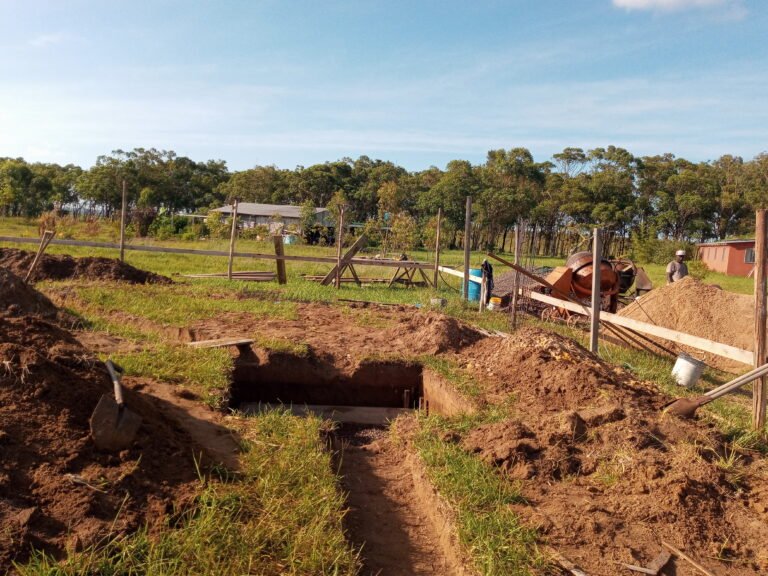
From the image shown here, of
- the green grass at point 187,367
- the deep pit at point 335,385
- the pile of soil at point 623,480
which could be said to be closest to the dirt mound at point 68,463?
the green grass at point 187,367

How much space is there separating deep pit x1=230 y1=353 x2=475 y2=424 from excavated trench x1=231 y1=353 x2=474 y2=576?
12 millimetres

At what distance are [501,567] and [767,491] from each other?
7.08 feet

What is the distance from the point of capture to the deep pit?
6.89 m

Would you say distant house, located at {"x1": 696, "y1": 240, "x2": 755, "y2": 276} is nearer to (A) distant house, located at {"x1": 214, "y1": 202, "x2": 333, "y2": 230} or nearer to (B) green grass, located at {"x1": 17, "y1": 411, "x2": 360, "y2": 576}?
(A) distant house, located at {"x1": 214, "y1": 202, "x2": 333, "y2": 230}

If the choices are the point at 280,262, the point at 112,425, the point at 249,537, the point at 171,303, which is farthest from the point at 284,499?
the point at 280,262

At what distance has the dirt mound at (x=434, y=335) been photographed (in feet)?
24.9

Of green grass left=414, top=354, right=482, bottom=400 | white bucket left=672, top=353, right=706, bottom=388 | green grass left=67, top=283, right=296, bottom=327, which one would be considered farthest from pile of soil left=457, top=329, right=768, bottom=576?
green grass left=67, top=283, right=296, bottom=327

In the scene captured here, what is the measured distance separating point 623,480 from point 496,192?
44.7 m

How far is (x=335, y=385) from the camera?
7078 mm

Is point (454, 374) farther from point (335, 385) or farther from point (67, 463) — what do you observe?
point (67, 463)

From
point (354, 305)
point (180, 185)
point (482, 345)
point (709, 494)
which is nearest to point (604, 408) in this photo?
point (709, 494)

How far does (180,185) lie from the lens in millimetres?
62594

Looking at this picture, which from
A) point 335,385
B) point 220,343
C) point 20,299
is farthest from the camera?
point 20,299

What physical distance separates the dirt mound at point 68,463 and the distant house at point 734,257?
34.5 m
